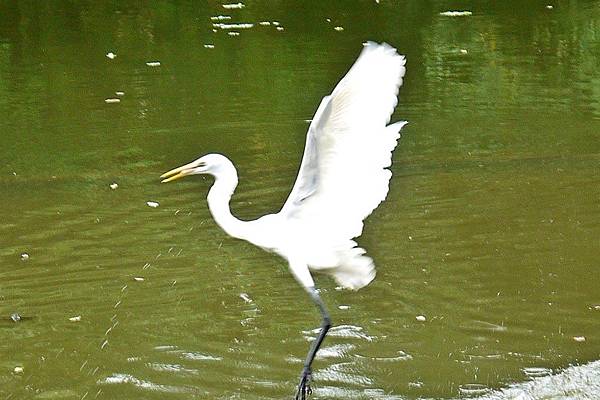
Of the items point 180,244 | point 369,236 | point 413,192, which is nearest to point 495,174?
point 413,192

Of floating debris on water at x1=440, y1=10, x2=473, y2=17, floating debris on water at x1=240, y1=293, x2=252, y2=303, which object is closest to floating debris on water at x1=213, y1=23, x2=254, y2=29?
floating debris on water at x1=440, y1=10, x2=473, y2=17

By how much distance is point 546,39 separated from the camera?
12.7 m

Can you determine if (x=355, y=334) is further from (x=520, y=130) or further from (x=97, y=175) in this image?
(x=520, y=130)

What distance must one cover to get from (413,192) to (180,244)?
1646 mm

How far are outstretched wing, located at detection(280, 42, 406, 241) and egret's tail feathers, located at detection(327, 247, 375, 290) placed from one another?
104 mm

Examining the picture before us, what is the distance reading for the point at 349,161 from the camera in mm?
4695

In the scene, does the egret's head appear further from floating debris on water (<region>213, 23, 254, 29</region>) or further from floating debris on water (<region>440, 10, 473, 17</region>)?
floating debris on water (<region>440, 10, 473, 17</region>)

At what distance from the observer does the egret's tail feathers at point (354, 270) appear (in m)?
5.05

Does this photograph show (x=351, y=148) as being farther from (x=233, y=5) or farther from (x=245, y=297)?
(x=233, y=5)

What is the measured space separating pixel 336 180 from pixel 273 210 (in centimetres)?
240

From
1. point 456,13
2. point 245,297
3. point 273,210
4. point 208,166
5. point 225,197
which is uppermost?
point 208,166

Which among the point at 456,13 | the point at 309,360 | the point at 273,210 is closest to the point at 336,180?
the point at 309,360

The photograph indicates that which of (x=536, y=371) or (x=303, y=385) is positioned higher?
(x=303, y=385)

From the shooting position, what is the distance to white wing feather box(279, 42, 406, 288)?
4.52 m
